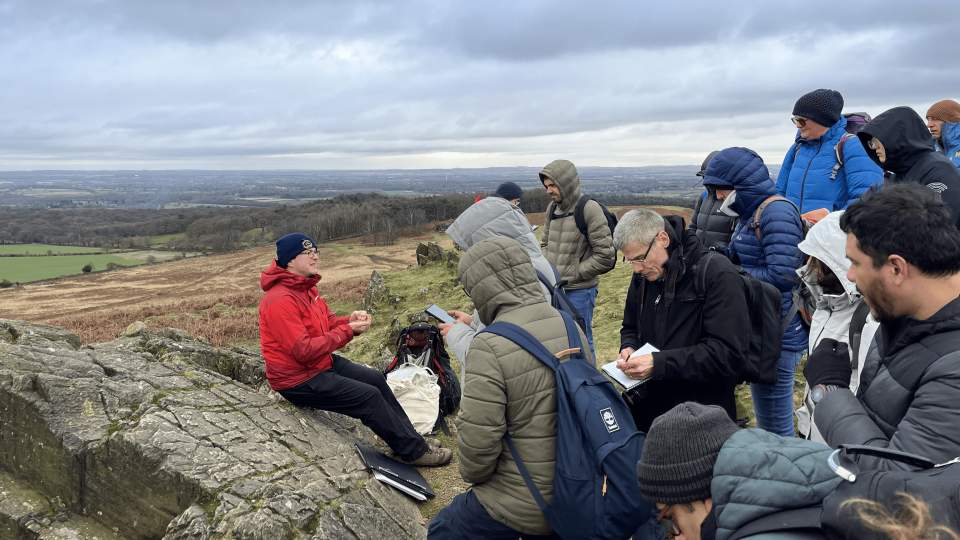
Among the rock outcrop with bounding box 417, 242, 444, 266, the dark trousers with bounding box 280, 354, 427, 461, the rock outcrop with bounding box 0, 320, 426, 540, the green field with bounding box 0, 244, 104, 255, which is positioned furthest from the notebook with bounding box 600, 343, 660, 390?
the green field with bounding box 0, 244, 104, 255

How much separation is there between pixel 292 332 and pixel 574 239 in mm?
3531

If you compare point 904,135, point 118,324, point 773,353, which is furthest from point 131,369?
point 118,324

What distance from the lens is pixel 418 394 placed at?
707 cm

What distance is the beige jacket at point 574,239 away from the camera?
23.1 ft

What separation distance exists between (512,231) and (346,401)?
2427 millimetres

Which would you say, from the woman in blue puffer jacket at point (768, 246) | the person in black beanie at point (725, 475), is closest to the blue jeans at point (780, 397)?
the woman in blue puffer jacket at point (768, 246)

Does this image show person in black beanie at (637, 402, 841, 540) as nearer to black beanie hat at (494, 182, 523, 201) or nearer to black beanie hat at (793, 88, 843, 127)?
black beanie hat at (793, 88, 843, 127)

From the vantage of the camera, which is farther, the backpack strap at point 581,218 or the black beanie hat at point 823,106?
the backpack strap at point 581,218

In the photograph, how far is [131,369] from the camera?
611 centimetres

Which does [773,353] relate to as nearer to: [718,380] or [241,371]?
[718,380]

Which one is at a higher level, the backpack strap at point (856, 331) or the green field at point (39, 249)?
the backpack strap at point (856, 331)

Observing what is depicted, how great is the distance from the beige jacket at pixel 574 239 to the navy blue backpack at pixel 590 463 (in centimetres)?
386

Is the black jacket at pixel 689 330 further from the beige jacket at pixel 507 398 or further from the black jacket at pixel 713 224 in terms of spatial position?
the black jacket at pixel 713 224

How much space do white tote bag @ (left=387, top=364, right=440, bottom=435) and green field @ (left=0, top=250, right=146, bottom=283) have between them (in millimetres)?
65388
